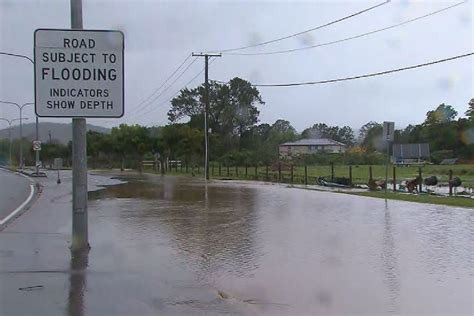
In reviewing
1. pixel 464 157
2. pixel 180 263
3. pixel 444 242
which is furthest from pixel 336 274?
pixel 464 157

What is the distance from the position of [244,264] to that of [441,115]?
95.8m

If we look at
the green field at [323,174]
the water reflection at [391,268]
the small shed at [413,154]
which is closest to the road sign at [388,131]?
the water reflection at [391,268]

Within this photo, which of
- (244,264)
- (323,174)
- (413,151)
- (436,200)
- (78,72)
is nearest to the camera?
(244,264)

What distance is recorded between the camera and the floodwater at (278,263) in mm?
6789

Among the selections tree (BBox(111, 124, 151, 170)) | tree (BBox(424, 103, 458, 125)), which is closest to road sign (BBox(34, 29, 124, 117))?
tree (BBox(111, 124, 151, 170))

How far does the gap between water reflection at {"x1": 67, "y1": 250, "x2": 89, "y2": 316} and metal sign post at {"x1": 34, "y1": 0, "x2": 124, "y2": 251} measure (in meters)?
2.16

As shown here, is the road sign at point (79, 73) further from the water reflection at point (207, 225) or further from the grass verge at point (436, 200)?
the grass verge at point (436, 200)

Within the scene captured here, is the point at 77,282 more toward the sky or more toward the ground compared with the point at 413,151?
more toward the ground

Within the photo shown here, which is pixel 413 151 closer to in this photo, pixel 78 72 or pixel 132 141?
pixel 132 141

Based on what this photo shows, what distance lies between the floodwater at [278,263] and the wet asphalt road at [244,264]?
0.02 meters

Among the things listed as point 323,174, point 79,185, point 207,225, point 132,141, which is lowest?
point 207,225

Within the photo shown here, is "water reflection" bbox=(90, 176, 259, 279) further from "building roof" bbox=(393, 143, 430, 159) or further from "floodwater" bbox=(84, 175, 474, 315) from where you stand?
"building roof" bbox=(393, 143, 430, 159)

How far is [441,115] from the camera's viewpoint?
99.0 m

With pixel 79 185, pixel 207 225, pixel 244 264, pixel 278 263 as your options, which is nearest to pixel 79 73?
pixel 79 185
